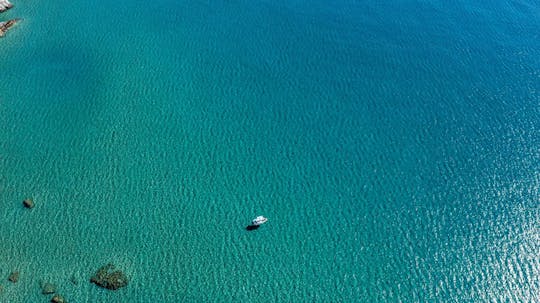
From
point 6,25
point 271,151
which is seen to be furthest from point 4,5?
point 271,151

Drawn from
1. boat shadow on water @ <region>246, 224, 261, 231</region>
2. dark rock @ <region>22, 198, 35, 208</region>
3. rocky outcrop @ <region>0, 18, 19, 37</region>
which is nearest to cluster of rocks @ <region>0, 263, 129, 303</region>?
dark rock @ <region>22, 198, 35, 208</region>

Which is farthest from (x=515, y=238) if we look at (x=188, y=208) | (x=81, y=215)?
(x=81, y=215)

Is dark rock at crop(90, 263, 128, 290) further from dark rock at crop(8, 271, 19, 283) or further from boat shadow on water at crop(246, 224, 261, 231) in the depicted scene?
boat shadow on water at crop(246, 224, 261, 231)

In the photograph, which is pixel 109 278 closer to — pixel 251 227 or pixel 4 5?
pixel 251 227

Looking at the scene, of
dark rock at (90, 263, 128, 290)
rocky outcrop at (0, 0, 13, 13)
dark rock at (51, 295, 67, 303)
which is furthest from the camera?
rocky outcrop at (0, 0, 13, 13)

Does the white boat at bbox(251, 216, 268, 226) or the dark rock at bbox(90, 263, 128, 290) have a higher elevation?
the dark rock at bbox(90, 263, 128, 290)

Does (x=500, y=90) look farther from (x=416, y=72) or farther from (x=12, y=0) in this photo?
(x=12, y=0)

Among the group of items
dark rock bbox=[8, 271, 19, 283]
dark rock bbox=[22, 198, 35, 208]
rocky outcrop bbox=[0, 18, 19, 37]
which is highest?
rocky outcrop bbox=[0, 18, 19, 37]
